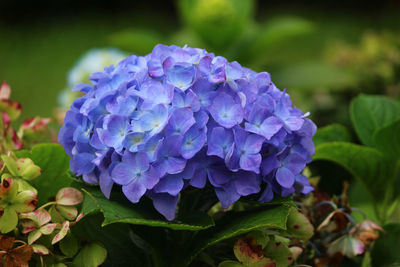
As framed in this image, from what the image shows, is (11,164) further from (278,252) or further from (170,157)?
(278,252)

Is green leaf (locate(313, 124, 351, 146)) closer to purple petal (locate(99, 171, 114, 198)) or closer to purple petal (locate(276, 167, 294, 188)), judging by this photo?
purple petal (locate(276, 167, 294, 188))

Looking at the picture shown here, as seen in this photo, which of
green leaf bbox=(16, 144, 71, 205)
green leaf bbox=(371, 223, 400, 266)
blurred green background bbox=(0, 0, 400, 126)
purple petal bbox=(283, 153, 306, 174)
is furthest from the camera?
blurred green background bbox=(0, 0, 400, 126)

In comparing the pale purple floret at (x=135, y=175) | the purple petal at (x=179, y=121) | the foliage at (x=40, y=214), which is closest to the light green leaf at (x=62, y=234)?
the foliage at (x=40, y=214)

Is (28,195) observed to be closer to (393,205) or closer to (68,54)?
(393,205)

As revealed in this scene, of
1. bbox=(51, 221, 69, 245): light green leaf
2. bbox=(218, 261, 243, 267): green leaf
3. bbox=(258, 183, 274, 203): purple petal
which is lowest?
bbox=(218, 261, 243, 267): green leaf

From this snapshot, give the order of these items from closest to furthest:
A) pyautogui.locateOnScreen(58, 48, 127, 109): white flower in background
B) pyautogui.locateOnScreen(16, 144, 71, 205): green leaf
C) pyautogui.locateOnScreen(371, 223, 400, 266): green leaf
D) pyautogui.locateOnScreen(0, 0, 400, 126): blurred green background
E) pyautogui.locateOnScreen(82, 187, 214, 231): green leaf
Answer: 1. pyautogui.locateOnScreen(82, 187, 214, 231): green leaf
2. pyautogui.locateOnScreen(16, 144, 71, 205): green leaf
3. pyautogui.locateOnScreen(371, 223, 400, 266): green leaf
4. pyautogui.locateOnScreen(58, 48, 127, 109): white flower in background
5. pyautogui.locateOnScreen(0, 0, 400, 126): blurred green background

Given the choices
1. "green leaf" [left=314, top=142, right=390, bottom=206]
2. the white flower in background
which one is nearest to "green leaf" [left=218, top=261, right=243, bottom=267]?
"green leaf" [left=314, top=142, right=390, bottom=206]

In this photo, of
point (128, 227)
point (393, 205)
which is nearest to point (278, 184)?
point (128, 227)
